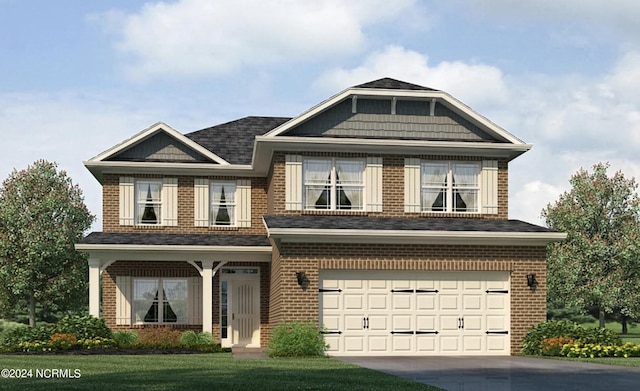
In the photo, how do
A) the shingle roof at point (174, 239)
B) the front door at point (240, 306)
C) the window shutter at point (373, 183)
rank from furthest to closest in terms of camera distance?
the front door at point (240, 306)
the shingle roof at point (174, 239)
the window shutter at point (373, 183)

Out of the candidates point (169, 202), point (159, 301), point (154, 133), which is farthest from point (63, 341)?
point (154, 133)

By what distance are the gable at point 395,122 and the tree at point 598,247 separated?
74.2ft

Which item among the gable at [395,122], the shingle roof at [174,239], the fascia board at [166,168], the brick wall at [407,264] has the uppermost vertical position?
the gable at [395,122]

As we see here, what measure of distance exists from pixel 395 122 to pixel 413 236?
472 cm

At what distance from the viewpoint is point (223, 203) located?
A: 106 feet

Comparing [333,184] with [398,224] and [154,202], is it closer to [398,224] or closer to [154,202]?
[398,224]

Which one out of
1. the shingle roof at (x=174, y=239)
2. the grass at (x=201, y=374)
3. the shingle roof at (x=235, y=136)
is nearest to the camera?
the grass at (x=201, y=374)

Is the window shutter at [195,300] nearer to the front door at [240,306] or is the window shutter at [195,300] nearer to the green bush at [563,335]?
the front door at [240,306]

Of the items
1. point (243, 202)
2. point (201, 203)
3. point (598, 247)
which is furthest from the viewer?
point (598, 247)

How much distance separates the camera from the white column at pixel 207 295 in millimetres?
28750

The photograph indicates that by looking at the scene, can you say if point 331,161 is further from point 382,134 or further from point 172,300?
point 172,300

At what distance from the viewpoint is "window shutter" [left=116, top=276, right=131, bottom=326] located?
30891 mm

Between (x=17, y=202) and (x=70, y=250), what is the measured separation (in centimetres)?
383

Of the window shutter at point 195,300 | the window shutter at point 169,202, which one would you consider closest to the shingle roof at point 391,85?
the window shutter at point 169,202
